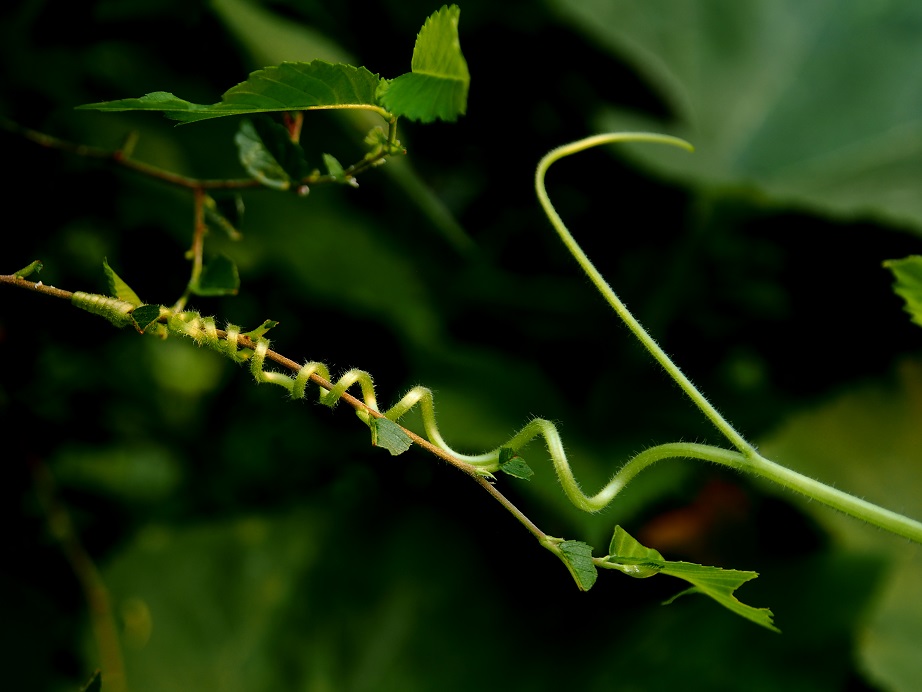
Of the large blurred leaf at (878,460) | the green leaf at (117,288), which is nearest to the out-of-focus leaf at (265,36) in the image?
the green leaf at (117,288)

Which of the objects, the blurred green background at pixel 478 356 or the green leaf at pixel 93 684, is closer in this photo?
the green leaf at pixel 93 684

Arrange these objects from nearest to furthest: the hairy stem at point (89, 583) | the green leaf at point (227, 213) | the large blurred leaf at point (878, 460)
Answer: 1. the green leaf at point (227, 213)
2. the hairy stem at point (89, 583)
3. the large blurred leaf at point (878, 460)

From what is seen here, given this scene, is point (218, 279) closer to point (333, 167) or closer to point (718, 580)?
point (333, 167)

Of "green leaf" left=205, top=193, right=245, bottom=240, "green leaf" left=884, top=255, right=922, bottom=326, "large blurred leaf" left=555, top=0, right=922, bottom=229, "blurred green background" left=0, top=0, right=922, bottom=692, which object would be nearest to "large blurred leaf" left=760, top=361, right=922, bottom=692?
"blurred green background" left=0, top=0, right=922, bottom=692

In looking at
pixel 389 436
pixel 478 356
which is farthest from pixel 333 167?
pixel 478 356

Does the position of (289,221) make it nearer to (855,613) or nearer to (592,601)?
(592,601)

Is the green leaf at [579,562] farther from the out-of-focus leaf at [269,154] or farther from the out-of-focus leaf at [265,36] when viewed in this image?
the out-of-focus leaf at [265,36]
